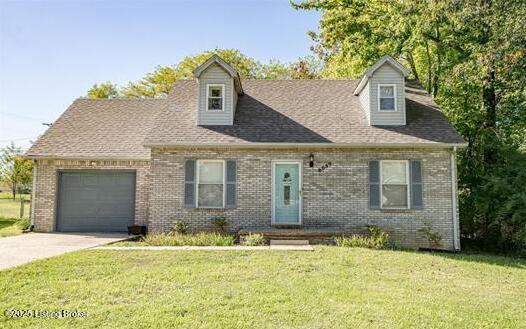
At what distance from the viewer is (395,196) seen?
1120 centimetres

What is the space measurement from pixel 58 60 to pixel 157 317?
13.8 m

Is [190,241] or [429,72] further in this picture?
[429,72]

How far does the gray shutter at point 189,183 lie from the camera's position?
447 inches

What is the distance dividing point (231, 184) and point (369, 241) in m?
4.36

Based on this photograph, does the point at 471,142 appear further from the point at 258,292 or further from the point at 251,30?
the point at 258,292

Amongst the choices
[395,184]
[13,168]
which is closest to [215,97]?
[395,184]

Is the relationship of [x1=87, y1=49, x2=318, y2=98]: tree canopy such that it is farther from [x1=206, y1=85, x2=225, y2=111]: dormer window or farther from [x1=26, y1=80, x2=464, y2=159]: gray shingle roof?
[x1=206, y1=85, x2=225, y2=111]: dormer window

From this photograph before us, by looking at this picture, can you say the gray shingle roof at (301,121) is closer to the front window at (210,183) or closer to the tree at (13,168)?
A: the front window at (210,183)

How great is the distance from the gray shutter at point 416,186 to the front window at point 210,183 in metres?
5.80

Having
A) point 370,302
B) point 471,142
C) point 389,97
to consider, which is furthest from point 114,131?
point 471,142

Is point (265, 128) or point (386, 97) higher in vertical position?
point (386, 97)

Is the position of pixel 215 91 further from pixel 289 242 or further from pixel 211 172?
pixel 289 242

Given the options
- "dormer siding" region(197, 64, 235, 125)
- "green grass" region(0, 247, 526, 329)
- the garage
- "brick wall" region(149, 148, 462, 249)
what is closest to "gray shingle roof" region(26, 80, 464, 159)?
→ "dormer siding" region(197, 64, 235, 125)

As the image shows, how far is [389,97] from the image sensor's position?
1217 cm
